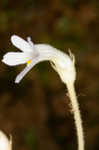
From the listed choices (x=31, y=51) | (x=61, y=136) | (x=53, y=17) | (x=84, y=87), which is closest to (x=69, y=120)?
(x=61, y=136)

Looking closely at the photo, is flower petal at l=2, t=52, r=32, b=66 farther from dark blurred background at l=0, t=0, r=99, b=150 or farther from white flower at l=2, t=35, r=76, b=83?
dark blurred background at l=0, t=0, r=99, b=150

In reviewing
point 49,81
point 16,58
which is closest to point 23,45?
point 16,58

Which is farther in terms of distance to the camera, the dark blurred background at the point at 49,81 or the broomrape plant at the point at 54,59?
the dark blurred background at the point at 49,81

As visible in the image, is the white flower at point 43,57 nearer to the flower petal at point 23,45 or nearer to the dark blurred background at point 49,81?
the flower petal at point 23,45

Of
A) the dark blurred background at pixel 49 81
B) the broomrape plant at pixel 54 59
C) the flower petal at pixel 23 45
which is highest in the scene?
the dark blurred background at pixel 49 81

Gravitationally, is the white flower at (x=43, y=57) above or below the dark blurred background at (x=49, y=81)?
below

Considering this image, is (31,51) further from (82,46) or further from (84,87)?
(82,46)

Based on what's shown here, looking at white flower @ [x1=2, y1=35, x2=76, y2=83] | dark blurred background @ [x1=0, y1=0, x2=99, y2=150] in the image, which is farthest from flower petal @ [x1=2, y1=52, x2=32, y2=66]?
dark blurred background @ [x1=0, y1=0, x2=99, y2=150]

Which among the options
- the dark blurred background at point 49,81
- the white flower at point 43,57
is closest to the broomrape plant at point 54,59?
the white flower at point 43,57
